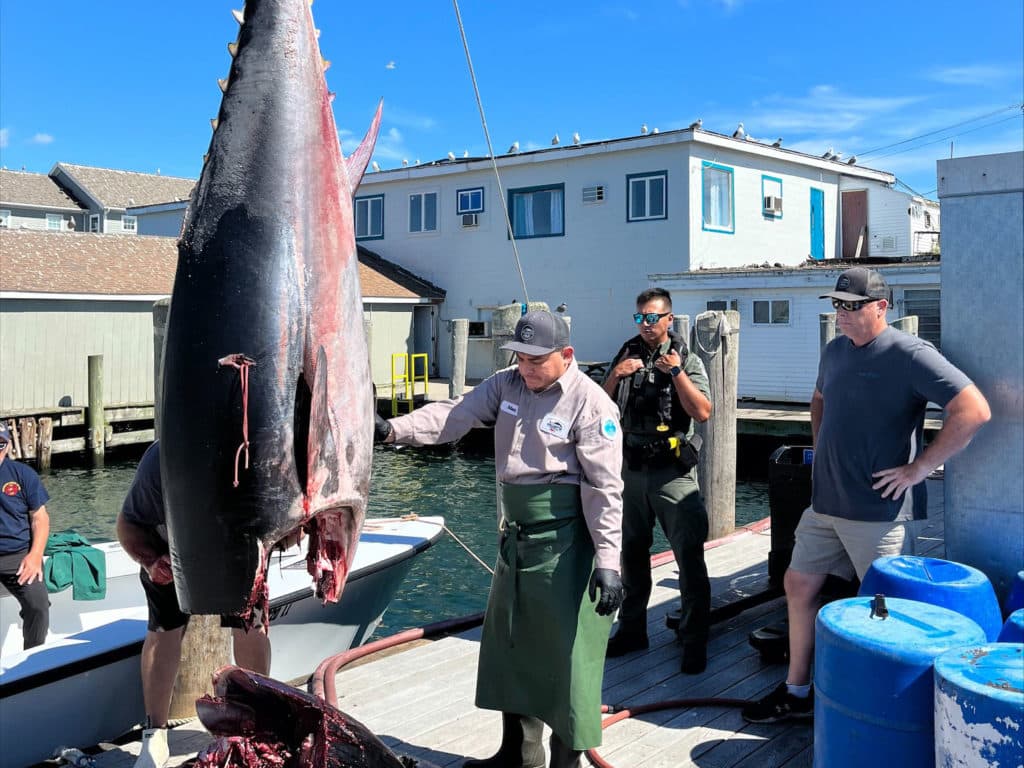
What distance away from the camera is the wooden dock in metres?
3.47

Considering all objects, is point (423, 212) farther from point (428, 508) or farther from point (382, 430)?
point (382, 430)

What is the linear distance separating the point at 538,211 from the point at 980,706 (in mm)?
19658

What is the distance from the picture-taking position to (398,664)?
4441 mm

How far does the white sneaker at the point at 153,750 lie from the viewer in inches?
131

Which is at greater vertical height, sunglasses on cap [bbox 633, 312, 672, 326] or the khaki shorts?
sunglasses on cap [bbox 633, 312, 672, 326]

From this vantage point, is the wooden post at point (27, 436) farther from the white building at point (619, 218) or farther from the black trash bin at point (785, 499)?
the black trash bin at point (785, 499)

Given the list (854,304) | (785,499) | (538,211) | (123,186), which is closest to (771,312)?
(538,211)

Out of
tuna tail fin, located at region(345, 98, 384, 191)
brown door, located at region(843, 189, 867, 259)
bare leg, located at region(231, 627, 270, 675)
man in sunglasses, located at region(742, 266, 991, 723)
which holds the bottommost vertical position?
bare leg, located at region(231, 627, 270, 675)

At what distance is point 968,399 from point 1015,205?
2.04 ft

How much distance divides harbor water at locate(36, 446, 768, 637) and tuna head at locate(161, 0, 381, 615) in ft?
20.7

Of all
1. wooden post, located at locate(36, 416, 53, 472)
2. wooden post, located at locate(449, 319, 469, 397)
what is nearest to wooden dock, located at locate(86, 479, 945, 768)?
wooden post, located at locate(449, 319, 469, 397)

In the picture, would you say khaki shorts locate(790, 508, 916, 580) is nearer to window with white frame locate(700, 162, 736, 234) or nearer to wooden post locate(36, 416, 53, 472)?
wooden post locate(36, 416, 53, 472)

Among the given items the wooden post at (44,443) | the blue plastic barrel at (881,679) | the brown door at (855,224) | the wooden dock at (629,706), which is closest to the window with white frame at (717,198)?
the brown door at (855,224)

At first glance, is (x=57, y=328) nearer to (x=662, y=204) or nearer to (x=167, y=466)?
(x=662, y=204)
